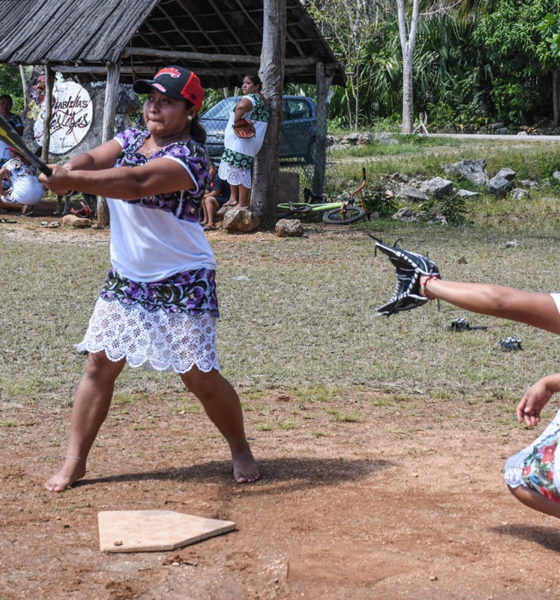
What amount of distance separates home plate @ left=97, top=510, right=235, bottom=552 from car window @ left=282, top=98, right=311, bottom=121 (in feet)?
48.3

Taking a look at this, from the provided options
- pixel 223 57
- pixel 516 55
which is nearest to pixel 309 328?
pixel 223 57

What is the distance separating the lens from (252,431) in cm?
518

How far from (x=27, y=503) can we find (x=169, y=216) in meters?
1.38

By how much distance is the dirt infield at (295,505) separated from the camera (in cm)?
A: 318

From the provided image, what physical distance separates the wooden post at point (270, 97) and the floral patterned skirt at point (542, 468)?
32.7ft

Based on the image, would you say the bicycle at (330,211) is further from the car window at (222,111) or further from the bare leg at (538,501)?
the bare leg at (538,501)

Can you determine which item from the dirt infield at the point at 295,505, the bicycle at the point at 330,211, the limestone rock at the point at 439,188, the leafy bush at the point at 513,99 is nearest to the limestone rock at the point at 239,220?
the bicycle at the point at 330,211

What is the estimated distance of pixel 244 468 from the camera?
4.31m

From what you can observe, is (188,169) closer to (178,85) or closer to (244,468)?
(178,85)

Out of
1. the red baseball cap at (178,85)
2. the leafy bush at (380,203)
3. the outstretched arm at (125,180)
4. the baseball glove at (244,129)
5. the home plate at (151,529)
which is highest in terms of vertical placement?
the red baseball cap at (178,85)

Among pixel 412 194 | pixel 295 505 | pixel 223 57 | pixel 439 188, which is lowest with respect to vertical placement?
pixel 295 505

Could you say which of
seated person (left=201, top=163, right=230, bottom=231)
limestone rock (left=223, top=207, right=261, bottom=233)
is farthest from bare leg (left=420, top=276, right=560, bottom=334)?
seated person (left=201, top=163, right=230, bottom=231)

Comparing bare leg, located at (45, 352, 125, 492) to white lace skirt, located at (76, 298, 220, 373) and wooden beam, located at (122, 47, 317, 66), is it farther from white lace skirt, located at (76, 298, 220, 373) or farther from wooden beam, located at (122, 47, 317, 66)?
wooden beam, located at (122, 47, 317, 66)

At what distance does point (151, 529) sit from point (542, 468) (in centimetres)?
150
